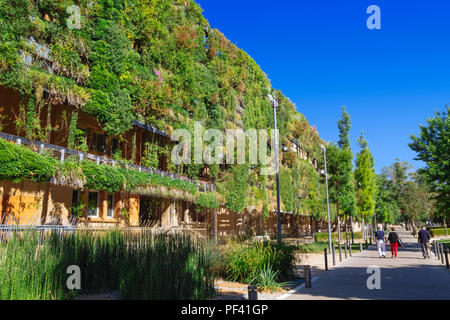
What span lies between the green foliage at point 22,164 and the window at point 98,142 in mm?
7594

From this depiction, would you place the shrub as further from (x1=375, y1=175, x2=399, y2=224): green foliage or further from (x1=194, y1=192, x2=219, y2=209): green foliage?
(x1=375, y1=175, x2=399, y2=224): green foliage

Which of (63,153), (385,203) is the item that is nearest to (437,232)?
(385,203)

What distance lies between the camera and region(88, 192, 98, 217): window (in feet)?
70.4

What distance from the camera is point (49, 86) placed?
16.6m

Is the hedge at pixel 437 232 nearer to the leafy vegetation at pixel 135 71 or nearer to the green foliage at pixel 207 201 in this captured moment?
the leafy vegetation at pixel 135 71

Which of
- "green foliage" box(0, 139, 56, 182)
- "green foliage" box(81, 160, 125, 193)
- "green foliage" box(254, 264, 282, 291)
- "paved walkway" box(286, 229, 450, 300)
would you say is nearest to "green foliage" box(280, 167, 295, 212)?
"green foliage" box(81, 160, 125, 193)

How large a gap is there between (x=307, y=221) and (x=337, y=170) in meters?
29.2

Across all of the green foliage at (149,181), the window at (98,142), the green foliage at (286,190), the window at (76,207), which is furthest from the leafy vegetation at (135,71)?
the window at (76,207)

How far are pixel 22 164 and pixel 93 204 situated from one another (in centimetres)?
785

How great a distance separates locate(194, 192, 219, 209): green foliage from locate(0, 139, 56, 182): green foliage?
12.1m

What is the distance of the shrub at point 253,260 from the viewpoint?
1085 centimetres

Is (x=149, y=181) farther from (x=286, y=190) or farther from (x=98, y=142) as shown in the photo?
(x=286, y=190)
